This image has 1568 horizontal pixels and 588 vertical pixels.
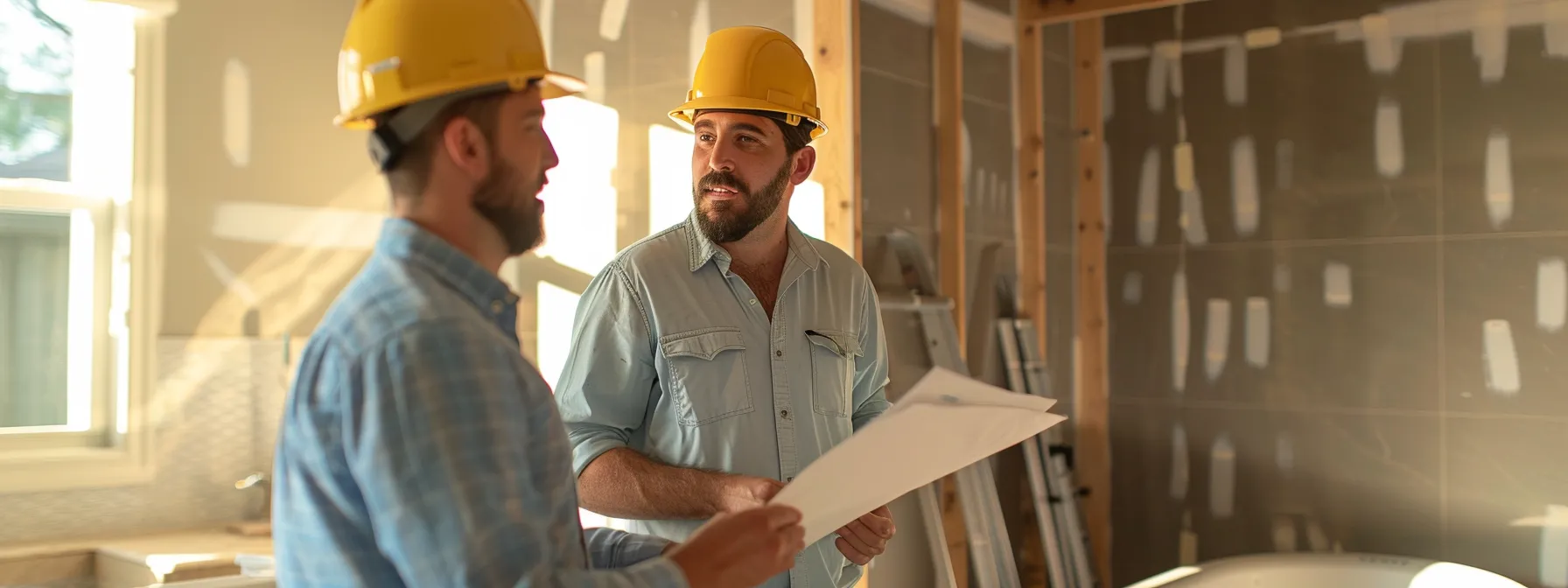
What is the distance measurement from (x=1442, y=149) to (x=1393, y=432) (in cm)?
97

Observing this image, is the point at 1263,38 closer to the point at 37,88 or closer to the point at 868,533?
the point at 868,533

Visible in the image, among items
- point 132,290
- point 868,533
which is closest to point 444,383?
point 868,533

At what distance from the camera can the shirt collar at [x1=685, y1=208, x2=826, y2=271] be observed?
2006 mm

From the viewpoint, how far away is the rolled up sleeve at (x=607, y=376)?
1.87m

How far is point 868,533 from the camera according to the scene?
176 centimetres

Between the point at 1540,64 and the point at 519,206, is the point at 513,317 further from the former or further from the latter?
the point at 1540,64

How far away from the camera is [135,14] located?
3.94 m

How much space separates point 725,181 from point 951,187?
2009 millimetres

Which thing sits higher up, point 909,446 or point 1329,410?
point 909,446

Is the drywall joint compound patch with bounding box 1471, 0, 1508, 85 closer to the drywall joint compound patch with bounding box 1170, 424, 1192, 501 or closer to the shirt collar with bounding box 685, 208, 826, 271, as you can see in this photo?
the drywall joint compound patch with bounding box 1170, 424, 1192, 501

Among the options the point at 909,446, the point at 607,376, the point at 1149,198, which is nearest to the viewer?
the point at 909,446

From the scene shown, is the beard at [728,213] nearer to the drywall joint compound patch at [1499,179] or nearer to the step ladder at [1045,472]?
the step ladder at [1045,472]

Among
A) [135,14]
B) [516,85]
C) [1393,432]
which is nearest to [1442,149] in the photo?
[1393,432]

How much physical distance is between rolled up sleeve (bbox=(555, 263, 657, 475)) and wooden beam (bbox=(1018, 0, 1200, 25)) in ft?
9.59
